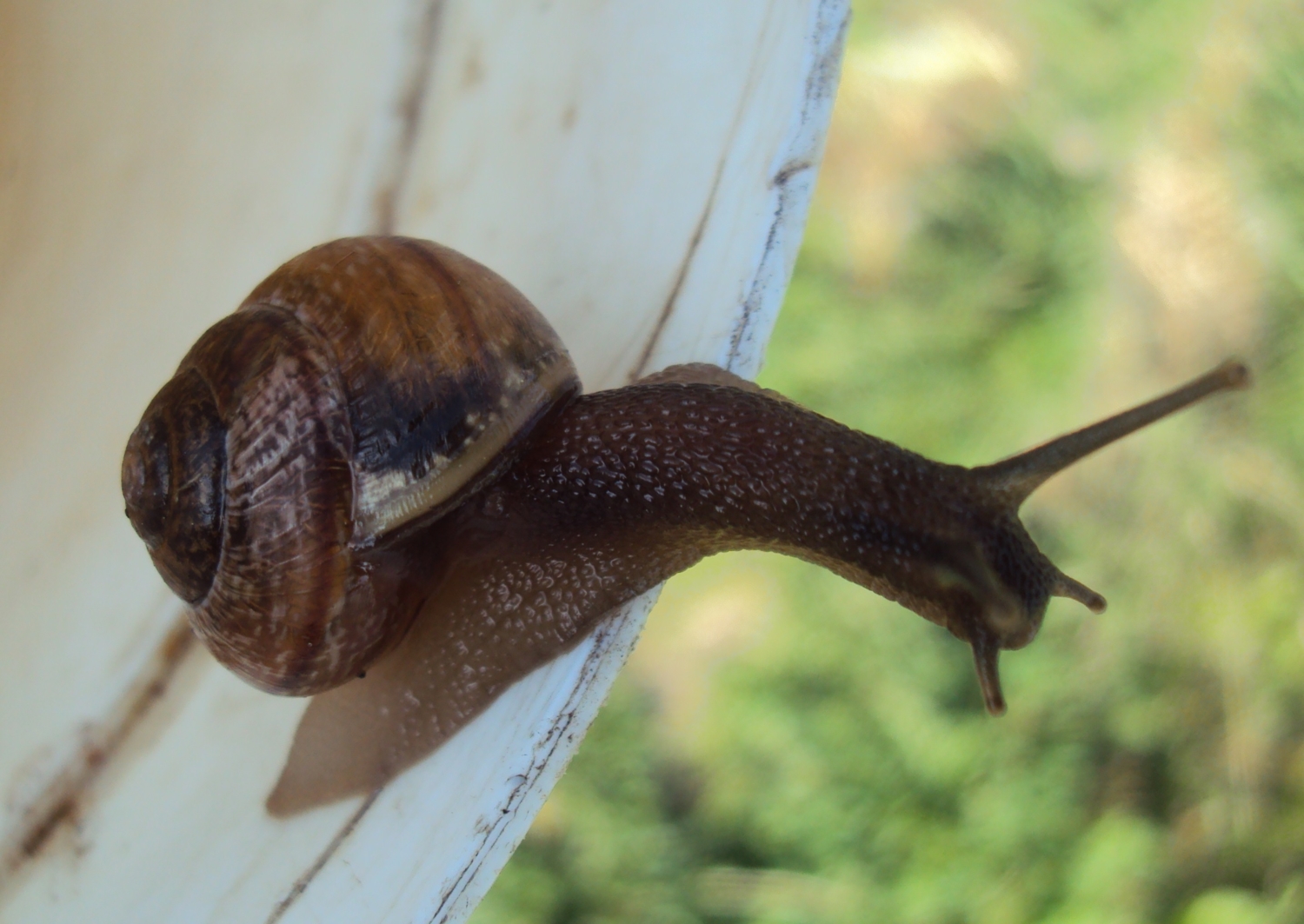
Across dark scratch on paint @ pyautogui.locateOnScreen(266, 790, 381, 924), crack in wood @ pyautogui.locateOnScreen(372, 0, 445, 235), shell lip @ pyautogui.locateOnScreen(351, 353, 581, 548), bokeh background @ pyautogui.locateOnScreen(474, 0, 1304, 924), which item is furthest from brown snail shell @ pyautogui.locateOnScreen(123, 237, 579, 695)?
bokeh background @ pyautogui.locateOnScreen(474, 0, 1304, 924)

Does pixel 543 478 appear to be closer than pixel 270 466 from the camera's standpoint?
No

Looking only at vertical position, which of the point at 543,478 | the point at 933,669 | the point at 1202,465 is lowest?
the point at 933,669

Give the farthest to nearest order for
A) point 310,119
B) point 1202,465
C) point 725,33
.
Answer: point 1202,465 → point 310,119 → point 725,33

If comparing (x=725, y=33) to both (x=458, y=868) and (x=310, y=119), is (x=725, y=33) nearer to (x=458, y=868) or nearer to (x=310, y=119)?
(x=310, y=119)

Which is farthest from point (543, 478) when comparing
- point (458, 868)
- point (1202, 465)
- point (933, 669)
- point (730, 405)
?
point (1202, 465)

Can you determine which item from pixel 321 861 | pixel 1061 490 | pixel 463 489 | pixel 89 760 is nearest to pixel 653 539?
pixel 463 489

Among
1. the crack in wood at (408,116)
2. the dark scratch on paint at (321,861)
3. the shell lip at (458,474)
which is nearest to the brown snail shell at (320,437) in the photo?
the shell lip at (458,474)
